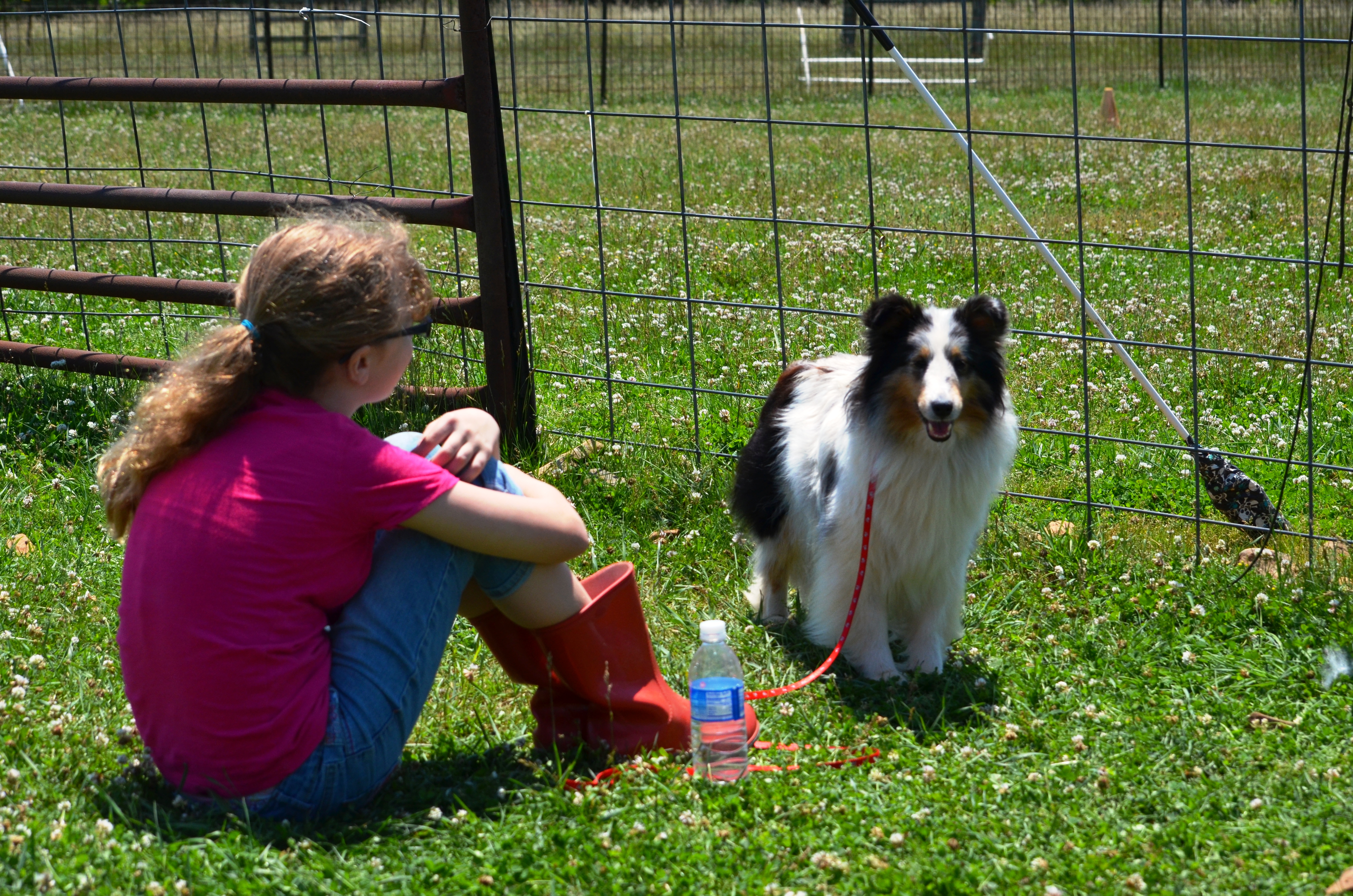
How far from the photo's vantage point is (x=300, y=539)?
2449mm

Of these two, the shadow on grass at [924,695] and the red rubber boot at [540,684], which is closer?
the red rubber boot at [540,684]

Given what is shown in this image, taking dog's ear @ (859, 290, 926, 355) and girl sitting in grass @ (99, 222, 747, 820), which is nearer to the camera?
girl sitting in grass @ (99, 222, 747, 820)

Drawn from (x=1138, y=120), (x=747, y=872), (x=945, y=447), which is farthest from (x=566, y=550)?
(x=1138, y=120)

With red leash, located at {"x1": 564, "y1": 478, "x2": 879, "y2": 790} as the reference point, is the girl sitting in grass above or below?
above

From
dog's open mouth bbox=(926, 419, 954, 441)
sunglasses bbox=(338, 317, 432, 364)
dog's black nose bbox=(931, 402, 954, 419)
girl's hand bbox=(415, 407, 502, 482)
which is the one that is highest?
sunglasses bbox=(338, 317, 432, 364)

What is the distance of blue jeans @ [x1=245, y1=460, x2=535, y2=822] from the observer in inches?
102

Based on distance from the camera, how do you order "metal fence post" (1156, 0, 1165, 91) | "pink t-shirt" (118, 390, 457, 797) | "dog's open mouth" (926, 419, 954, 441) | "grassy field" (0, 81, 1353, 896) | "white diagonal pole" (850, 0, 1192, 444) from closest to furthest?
1. "pink t-shirt" (118, 390, 457, 797)
2. "grassy field" (0, 81, 1353, 896)
3. "dog's open mouth" (926, 419, 954, 441)
4. "white diagonal pole" (850, 0, 1192, 444)
5. "metal fence post" (1156, 0, 1165, 91)

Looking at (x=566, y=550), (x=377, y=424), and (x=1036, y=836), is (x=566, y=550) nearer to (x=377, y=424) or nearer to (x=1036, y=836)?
(x=1036, y=836)

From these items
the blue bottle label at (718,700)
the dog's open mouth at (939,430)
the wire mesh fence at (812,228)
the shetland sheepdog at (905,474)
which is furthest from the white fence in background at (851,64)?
the blue bottle label at (718,700)

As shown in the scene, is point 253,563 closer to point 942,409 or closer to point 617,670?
point 617,670

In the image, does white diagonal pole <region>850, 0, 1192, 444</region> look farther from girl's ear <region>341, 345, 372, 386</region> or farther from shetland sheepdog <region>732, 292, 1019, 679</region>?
girl's ear <region>341, 345, 372, 386</region>

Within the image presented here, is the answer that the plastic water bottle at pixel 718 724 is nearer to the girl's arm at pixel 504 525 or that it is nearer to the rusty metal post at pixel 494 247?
the girl's arm at pixel 504 525

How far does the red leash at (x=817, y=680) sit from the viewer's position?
286 cm

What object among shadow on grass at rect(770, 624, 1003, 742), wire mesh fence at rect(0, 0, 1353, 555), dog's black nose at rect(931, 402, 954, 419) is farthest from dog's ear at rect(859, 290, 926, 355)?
shadow on grass at rect(770, 624, 1003, 742)
